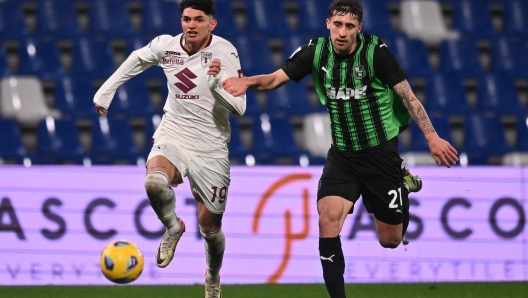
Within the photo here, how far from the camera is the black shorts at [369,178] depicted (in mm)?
5590

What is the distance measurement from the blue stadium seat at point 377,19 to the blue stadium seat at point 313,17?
1.51 ft

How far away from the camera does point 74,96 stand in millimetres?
9297

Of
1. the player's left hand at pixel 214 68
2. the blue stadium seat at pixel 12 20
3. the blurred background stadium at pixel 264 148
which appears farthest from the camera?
the blue stadium seat at pixel 12 20

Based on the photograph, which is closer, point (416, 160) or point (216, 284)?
point (216, 284)

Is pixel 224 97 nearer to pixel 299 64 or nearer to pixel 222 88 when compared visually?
pixel 222 88

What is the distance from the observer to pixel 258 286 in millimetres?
7590

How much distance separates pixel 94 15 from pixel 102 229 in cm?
308

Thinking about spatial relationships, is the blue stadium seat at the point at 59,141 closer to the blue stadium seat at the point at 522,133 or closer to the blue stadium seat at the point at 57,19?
the blue stadium seat at the point at 57,19

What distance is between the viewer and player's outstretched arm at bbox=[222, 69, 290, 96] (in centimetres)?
519

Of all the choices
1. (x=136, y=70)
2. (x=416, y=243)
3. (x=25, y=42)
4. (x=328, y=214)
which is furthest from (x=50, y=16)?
Answer: (x=328, y=214)

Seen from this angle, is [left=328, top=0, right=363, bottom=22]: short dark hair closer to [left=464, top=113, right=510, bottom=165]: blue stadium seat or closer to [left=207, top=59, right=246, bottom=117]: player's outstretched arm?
[left=207, top=59, right=246, bottom=117]: player's outstretched arm

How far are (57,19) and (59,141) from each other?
1.64m

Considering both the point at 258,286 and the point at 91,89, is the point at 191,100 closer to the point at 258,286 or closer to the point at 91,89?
the point at 258,286

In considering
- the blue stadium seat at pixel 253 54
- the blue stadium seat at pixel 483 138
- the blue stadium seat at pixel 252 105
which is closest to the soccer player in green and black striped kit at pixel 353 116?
the blue stadium seat at pixel 252 105
